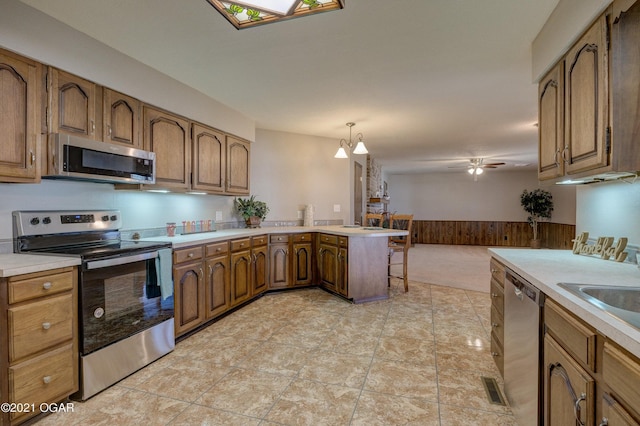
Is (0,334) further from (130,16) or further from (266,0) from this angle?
(266,0)

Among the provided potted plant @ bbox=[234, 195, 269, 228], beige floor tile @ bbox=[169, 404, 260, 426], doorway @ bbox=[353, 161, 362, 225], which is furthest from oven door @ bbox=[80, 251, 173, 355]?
doorway @ bbox=[353, 161, 362, 225]

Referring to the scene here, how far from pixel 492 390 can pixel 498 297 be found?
60cm

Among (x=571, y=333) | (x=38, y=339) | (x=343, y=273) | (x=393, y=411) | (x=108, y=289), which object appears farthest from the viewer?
(x=343, y=273)

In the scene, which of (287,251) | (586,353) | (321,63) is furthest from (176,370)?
(321,63)

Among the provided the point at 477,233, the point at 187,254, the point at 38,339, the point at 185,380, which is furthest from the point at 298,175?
the point at 477,233

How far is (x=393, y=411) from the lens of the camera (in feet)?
5.92

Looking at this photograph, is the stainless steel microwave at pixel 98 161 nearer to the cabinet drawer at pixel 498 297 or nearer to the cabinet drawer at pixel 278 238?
the cabinet drawer at pixel 278 238

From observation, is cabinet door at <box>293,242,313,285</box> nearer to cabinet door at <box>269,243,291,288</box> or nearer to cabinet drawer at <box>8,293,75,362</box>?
cabinet door at <box>269,243,291,288</box>

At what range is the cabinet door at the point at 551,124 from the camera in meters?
1.83

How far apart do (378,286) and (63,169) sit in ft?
10.9

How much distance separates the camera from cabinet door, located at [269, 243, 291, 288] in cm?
412

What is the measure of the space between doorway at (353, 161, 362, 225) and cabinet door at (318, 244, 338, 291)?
1.78 meters

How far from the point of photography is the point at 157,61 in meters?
2.65

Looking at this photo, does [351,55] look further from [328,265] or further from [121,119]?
[328,265]
